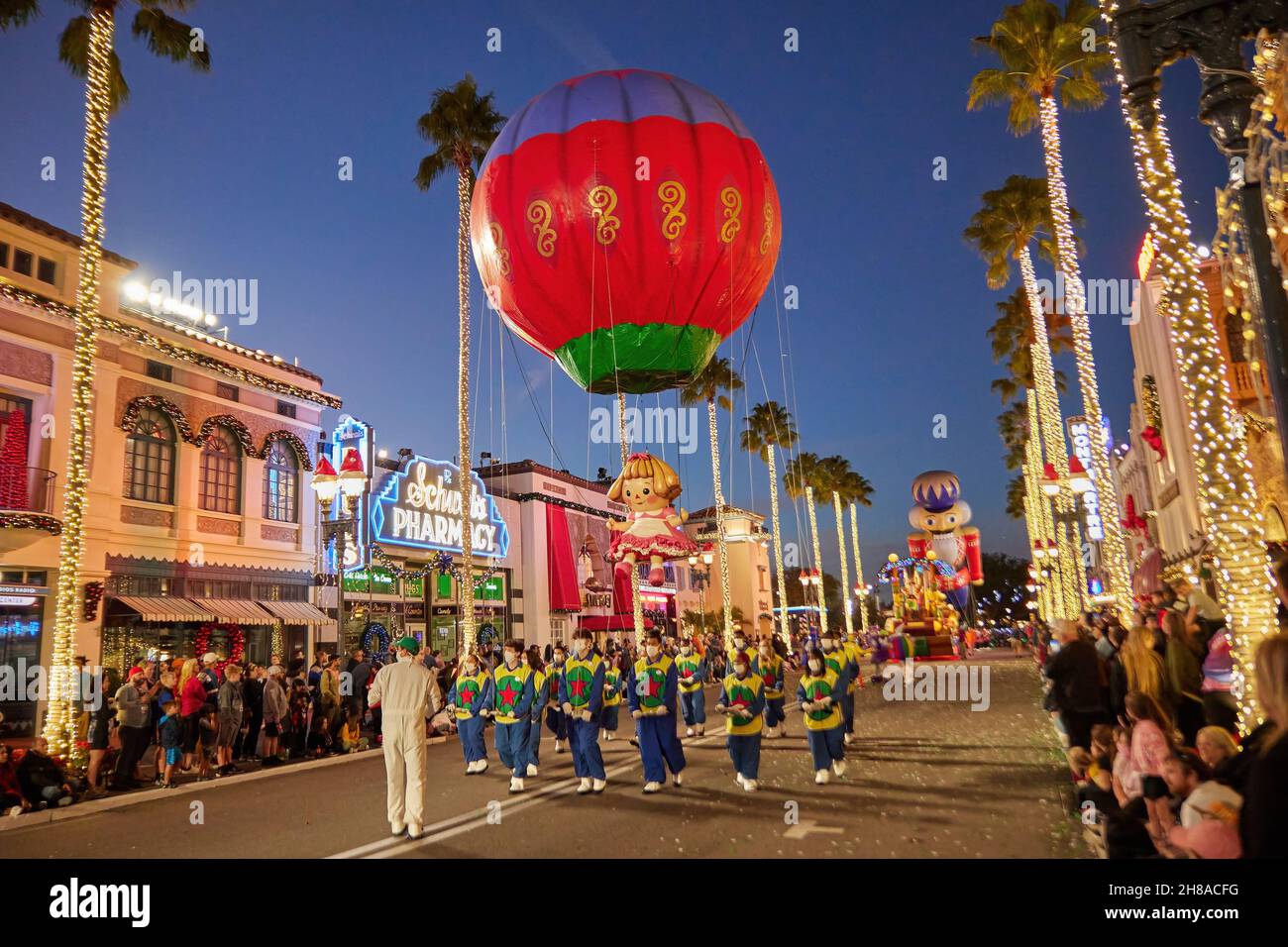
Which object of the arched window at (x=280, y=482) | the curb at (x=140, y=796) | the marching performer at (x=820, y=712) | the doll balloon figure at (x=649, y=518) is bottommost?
the curb at (x=140, y=796)

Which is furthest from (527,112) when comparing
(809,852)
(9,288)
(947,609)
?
(947,609)

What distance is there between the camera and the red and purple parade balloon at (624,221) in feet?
33.8

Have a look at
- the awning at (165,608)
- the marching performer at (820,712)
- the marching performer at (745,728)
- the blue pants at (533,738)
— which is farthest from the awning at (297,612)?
the marching performer at (820,712)

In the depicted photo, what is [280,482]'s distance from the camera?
24.2 m

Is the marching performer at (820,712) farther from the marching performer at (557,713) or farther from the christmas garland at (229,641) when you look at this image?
the christmas garland at (229,641)

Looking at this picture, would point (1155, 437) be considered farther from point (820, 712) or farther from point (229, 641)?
point (229, 641)

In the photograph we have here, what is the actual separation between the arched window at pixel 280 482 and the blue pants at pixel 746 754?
17878 millimetres

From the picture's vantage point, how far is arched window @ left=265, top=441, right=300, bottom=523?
77.8 ft

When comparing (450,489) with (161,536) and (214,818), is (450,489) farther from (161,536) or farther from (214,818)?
(214,818)

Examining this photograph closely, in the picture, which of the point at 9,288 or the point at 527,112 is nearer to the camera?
the point at 527,112

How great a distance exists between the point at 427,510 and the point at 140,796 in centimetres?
1780

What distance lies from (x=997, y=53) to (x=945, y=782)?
1965 cm

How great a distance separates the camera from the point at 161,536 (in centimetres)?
2038

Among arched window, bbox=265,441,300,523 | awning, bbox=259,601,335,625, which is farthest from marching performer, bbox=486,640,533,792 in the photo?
arched window, bbox=265,441,300,523
